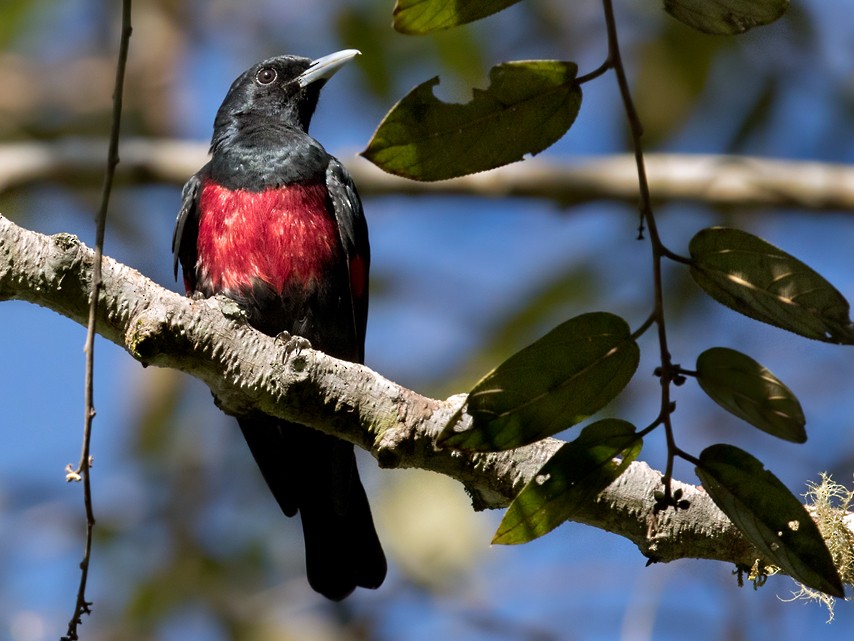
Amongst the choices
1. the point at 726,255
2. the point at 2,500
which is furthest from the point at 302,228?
the point at 2,500

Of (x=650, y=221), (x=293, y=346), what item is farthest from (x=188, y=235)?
(x=650, y=221)

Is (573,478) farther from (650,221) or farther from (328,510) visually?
(328,510)

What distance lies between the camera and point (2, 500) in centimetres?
760

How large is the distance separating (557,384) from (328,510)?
2.53 metres

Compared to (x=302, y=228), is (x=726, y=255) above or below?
below

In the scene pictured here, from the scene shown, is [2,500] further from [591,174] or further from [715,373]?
[715,373]

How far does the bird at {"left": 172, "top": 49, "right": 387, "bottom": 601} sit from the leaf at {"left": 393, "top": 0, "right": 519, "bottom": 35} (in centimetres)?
230

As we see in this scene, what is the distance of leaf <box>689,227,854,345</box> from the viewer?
192 cm

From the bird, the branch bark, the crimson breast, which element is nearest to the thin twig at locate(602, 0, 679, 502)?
the branch bark

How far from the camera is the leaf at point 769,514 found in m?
2.03

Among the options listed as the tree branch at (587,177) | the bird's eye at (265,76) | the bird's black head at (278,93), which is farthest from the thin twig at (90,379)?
the tree branch at (587,177)

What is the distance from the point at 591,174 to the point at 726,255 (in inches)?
158

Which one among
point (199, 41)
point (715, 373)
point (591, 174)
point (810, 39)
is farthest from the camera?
point (199, 41)

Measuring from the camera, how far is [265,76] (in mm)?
5383
